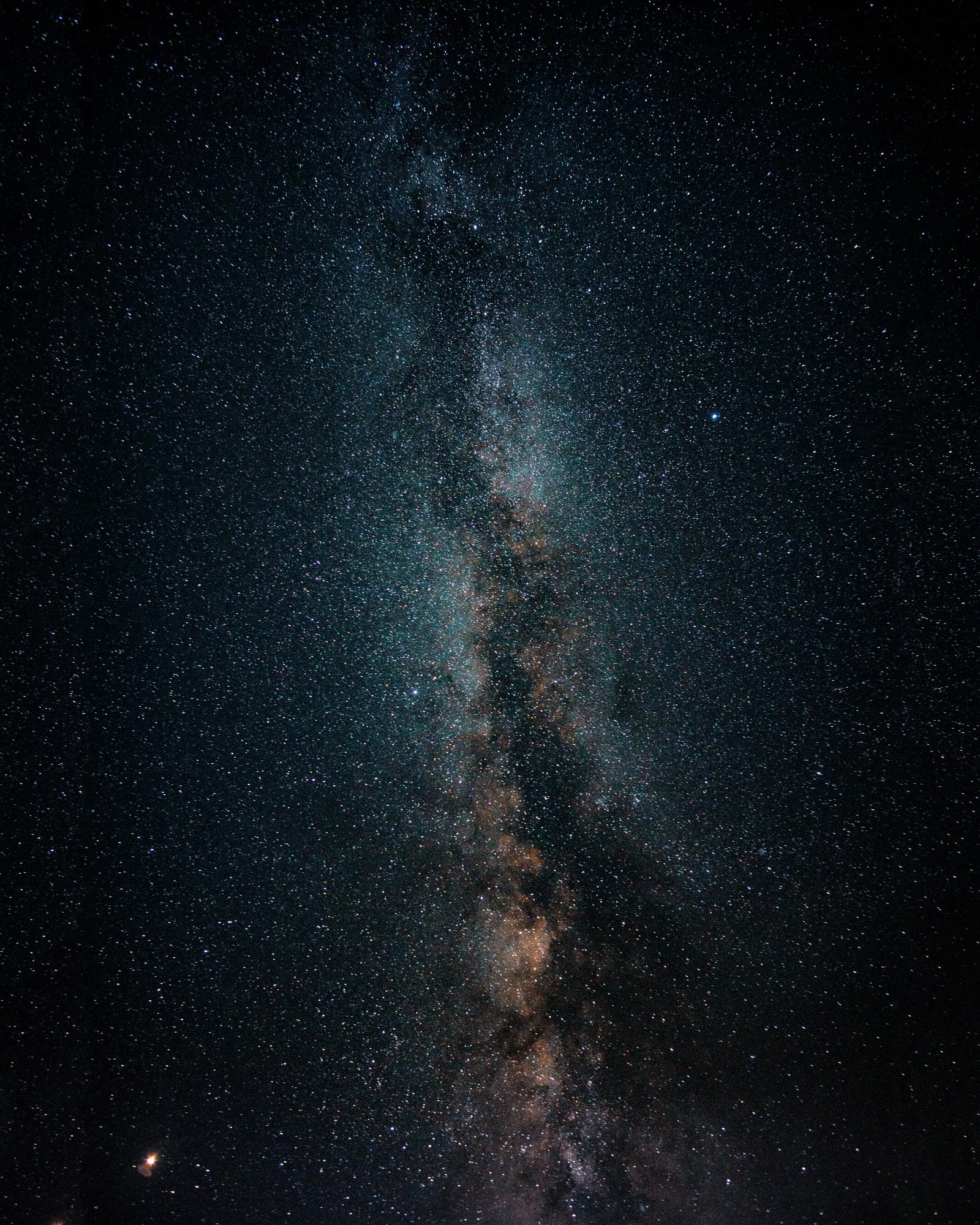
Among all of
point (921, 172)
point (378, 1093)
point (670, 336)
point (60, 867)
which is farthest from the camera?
point (378, 1093)

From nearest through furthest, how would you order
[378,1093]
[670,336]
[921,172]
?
1. [921,172]
2. [670,336]
3. [378,1093]

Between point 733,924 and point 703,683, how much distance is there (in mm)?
658

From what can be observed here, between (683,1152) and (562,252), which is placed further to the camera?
(683,1152)

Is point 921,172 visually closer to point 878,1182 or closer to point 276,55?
point 276,55

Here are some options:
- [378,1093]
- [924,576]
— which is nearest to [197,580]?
[378,1093]

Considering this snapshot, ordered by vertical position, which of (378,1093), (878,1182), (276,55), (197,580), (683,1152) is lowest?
(378,1093)

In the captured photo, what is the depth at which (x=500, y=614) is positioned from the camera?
4.00 feet

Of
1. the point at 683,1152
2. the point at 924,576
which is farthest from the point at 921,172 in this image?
the point at 683,1152

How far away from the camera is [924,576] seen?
1136 millimetres

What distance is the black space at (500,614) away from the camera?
2.78ft

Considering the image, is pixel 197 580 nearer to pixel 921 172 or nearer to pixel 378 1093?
pixel 378 1093

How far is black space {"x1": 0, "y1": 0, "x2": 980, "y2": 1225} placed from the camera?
0.85 meters

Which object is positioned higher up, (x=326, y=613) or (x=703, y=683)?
(x=703, y=683)

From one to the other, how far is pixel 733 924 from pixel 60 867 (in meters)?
1.50
